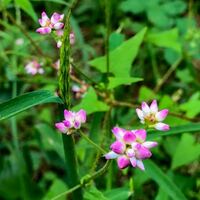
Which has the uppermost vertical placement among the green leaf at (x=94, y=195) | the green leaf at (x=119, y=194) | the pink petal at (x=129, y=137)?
the green leaf at (x=119, y=194)

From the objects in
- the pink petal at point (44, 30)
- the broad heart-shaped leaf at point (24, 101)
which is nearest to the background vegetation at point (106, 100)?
the broad heart-shaped leaf at point (24, 101)

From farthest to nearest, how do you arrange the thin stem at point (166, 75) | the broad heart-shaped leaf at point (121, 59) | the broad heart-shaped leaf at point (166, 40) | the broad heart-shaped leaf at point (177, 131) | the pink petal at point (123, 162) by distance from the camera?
1. the thin stem at point (166, 75)
2. the broad heart-shaped leaf at point (166, 40)
3. the broad heart-shaped leaf at point (121, 59)
4. the broad heart-shaped leaf at point (177, 131)
5. the pink petal at point (123, 162)

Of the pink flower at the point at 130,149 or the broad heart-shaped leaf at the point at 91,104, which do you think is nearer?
the pink flower at the point at 130,149

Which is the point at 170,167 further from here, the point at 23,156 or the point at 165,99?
the point at 23,156

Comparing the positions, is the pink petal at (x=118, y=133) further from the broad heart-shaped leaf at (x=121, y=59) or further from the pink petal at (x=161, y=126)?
the broad heart-shaped leaf at (x=121, y=59)

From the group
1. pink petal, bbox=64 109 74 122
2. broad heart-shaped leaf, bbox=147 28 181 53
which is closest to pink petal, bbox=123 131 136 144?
pink petal, bbox=64 109 74 122

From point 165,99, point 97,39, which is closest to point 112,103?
point 165,99
